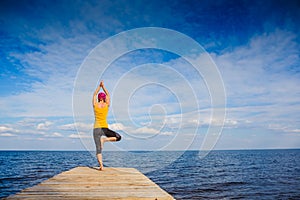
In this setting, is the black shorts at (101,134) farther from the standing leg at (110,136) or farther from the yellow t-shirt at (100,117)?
the yellow t-shirt at (100,117)

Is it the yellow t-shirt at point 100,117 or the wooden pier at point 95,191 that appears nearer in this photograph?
the wooden pier at point 95,191

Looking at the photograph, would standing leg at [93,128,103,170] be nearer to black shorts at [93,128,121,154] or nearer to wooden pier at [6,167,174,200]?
black shorts at [93,128,121,154]

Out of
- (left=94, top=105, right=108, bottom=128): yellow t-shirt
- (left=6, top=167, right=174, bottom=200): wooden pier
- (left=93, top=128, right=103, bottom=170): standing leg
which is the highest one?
(left=94, top=105, right=108, bottom=128): yellow t-shirt

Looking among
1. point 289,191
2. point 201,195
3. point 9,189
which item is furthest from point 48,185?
point 289,191

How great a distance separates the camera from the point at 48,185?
5.03m

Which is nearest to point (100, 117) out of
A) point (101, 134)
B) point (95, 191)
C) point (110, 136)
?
point (101, 134)

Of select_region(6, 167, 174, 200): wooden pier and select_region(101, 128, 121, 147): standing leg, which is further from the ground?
select_region(101, 128, 121, 147): standing leg

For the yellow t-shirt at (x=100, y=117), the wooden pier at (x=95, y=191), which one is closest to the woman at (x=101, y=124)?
the yellow t-shirt at (x=100, y=117)

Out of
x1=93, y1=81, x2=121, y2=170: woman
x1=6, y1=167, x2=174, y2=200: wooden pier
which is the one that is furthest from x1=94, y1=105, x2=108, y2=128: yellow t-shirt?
x1=6, y1=167, x2=174, y2=200: wooden pier

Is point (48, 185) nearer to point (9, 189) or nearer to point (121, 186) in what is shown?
point (121, 186)

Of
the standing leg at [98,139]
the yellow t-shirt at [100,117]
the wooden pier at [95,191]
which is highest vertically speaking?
the yellow t-shirt at [100,117]

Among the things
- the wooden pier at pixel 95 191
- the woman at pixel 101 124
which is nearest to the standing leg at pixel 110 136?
the woman at pixel 101 124

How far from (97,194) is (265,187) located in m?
23.0

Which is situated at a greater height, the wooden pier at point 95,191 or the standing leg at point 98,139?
the standing leg at point 98,139
